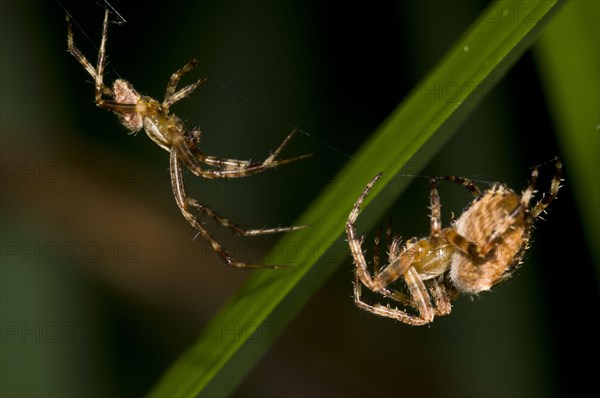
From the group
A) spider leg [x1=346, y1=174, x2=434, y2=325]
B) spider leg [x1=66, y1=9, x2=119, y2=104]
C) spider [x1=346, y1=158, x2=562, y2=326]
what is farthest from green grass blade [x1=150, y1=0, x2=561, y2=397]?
spider leg [x1=66, y1=9, x2=119, y2=104]

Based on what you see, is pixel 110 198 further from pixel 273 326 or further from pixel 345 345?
pixel 273 326

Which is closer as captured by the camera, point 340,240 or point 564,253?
point 340,240

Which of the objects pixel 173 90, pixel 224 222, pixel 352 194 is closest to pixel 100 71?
pixel 173 90

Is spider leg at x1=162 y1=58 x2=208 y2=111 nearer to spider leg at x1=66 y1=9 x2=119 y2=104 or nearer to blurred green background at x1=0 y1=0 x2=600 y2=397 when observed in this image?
spider leg at x1=66 y1=9 x2=119 y2=104

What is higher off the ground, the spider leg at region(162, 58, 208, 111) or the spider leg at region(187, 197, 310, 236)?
the spider leg at region(162, 58, 208, 111)

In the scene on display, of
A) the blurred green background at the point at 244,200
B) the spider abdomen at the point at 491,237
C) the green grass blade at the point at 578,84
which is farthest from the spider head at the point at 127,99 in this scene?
the green grass blade at the point at 578,84

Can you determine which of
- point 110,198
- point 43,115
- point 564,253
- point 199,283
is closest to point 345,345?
point 199,283

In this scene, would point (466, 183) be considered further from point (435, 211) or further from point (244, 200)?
point (244, 200)
